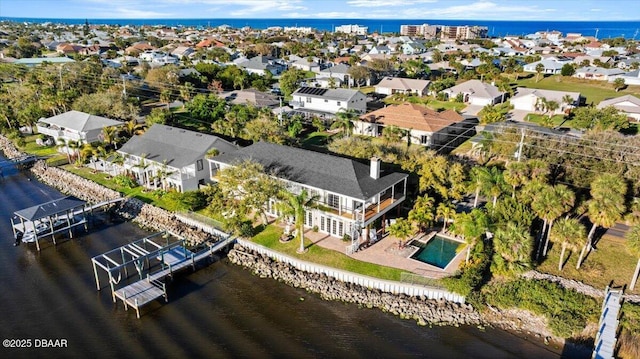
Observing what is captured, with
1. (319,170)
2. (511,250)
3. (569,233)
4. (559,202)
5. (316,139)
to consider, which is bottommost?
(316,139)

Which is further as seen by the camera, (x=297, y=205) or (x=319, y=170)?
(x=319, y=170)

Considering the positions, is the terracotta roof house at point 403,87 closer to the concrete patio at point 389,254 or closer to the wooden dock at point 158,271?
the concrete patio at point 389,254

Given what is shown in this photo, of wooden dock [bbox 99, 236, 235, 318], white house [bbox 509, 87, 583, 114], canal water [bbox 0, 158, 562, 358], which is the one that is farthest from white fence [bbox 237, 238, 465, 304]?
white house [bbox 509, 87, 583, 114]

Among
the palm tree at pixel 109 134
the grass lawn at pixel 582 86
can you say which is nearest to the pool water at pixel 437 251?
the palm tree at pixel 109 134

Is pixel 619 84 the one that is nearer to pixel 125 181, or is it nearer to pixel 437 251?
pixel 437 251

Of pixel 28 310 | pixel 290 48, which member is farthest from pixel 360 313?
pixel 290 48

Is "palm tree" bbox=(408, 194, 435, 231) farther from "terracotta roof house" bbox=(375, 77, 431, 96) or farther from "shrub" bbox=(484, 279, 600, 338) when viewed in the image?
"terracotta roof house" bbox=(375, 77, 431, 96)

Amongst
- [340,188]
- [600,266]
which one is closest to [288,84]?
[340,188]

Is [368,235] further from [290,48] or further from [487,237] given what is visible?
[290,48]
